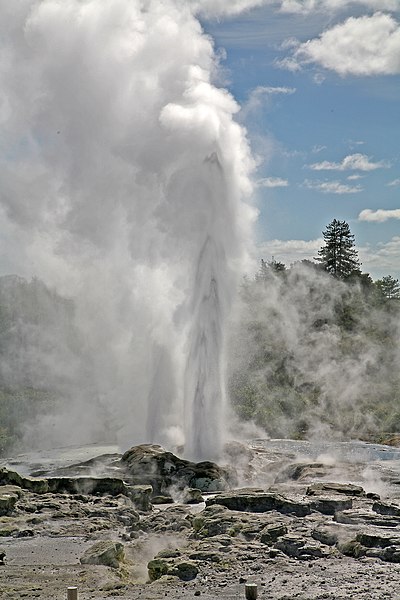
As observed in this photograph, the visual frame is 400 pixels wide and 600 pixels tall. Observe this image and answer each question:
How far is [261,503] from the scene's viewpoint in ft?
63.1

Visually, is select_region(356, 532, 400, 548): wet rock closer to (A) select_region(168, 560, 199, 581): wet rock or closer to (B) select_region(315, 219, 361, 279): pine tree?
(A) select_region(168, 560, 199, 581): wet rock

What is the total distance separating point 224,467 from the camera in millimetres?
25766

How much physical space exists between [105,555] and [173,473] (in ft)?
32.7

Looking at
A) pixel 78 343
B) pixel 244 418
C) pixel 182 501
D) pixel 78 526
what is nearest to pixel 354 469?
pixel 182 501

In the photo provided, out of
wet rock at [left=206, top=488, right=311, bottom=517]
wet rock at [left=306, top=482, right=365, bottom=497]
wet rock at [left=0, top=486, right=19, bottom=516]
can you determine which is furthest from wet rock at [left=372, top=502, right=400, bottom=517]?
wet rock at [left=0, top=486, right=19, bottom=516]

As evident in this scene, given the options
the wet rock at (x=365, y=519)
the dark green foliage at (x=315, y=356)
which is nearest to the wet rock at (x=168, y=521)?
the wet rock at (x=365, y=519)

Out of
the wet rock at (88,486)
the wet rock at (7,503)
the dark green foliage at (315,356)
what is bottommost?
the wet rock at (7,503)

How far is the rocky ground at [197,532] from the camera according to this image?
13.4m

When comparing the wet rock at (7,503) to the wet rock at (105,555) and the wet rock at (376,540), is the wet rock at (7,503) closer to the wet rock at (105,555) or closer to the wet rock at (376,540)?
the wet rock at (105,555)

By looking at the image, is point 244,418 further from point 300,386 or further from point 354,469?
point 354,469

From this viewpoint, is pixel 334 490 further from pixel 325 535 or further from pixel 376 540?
pixel 376 540

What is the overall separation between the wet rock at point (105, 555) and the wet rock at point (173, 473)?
8499 millimetres

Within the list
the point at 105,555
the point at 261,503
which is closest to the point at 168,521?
the point at 261,503

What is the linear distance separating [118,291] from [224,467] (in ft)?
101
